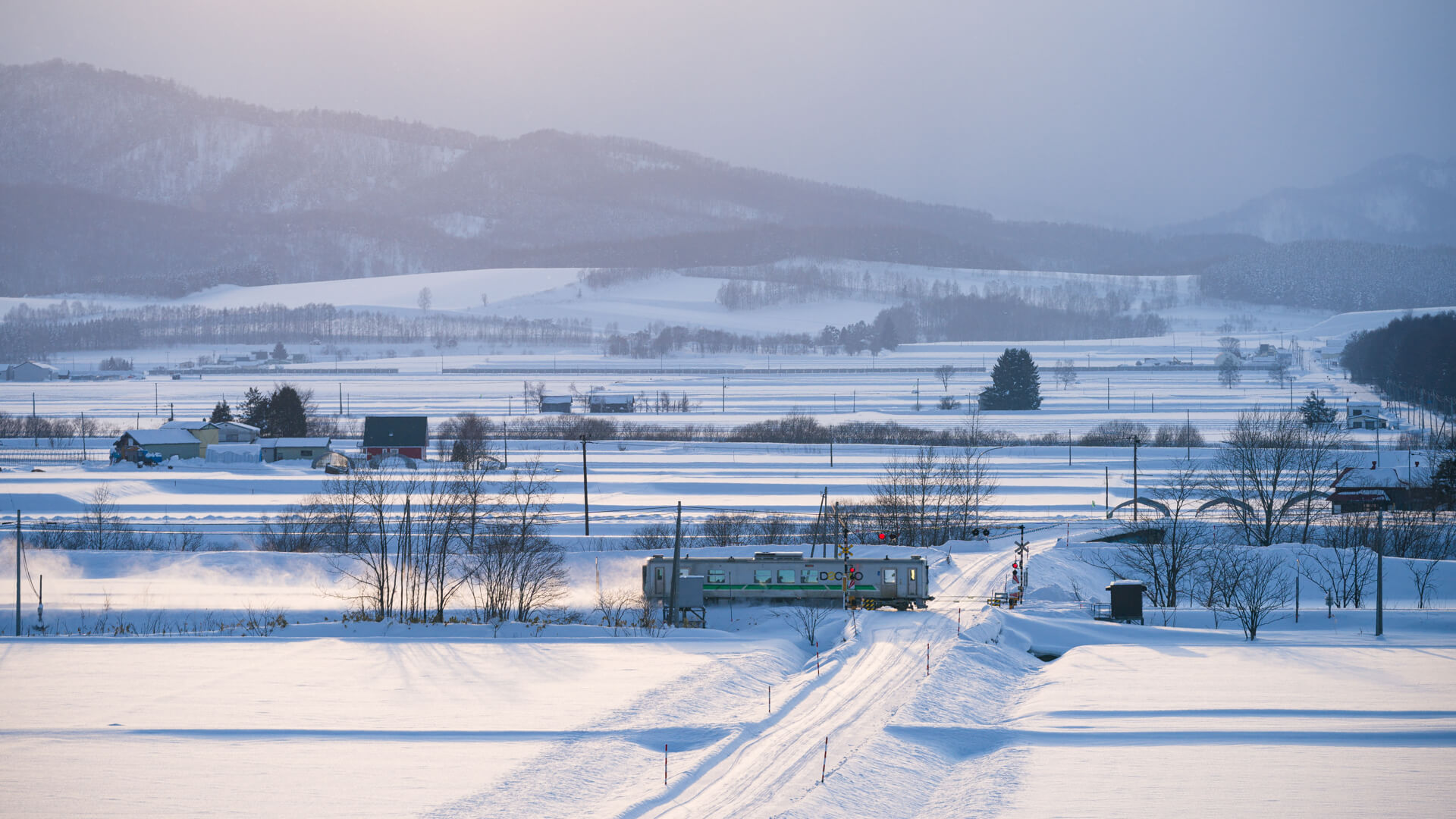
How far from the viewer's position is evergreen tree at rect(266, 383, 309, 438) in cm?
4825

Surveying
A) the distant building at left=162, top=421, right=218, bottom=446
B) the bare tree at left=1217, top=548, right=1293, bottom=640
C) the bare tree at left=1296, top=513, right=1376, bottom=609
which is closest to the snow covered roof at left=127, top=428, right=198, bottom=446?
the distant building at left=162, top=421, right=218, bottom=446

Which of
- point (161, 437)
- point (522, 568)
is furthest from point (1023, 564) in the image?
point (161, 437)

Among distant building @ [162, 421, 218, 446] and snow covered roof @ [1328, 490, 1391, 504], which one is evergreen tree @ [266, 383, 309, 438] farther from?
snow covered roof @ [1328, 490, 1391, 504]

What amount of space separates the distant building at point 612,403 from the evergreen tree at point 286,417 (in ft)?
52.7

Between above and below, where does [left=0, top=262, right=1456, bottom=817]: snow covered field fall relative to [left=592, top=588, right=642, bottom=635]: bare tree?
above

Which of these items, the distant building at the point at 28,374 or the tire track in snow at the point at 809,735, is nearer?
the tire track in snow at the point at 809,735

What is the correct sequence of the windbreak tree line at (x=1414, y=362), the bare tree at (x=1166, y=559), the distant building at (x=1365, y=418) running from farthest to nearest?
the windbreak tree line at (x=1414, y=362) < the distant building at (x=1365, y=418) < the bare tree at (x=1166, y=559)

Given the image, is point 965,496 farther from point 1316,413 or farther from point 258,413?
point 258,413

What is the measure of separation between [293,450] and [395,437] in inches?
165

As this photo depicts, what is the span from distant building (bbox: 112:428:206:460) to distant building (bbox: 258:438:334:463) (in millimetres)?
2821

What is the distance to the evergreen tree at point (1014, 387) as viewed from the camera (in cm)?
5784

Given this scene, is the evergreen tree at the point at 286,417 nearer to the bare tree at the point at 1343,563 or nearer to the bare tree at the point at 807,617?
the bare tree at the point at 807,617

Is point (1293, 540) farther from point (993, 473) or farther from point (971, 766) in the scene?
point (971, 766)

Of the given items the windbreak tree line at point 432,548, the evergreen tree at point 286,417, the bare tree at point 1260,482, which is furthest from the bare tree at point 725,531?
the evergreen tree at point 286,417
